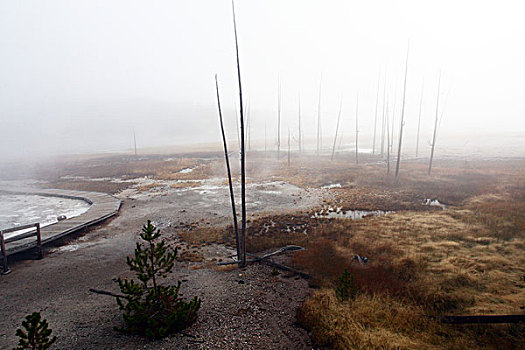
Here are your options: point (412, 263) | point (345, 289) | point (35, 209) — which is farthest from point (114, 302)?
point (35, 209)

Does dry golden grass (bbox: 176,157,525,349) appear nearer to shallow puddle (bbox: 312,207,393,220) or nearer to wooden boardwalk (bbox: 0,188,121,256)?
shallow puddle (bbox: 312,207,393,220)

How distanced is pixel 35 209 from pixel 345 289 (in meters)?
27.0

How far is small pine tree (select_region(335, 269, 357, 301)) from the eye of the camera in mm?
8172

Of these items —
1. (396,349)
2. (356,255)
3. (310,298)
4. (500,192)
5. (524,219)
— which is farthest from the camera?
(500,192)

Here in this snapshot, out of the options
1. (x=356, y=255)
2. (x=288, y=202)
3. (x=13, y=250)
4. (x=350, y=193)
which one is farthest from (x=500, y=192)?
(x=13, y=250)

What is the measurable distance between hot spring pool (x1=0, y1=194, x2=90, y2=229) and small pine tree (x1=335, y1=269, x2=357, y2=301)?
20030mm

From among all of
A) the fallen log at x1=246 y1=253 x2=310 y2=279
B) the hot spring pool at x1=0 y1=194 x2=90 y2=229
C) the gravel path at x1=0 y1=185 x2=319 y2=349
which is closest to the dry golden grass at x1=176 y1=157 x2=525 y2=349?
the fallen log at x1=246 y1=253 x2=310 y2=279

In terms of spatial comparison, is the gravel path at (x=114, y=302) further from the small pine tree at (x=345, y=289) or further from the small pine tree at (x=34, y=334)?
the small pine tree at (x=34, y=334)

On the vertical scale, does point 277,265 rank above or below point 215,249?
above

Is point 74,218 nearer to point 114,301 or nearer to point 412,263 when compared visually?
point 114,301

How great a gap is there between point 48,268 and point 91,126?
18083cm

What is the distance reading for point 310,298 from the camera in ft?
27.8

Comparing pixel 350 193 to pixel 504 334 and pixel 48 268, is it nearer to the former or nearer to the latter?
pixel 504 334

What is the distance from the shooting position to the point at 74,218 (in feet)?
60.1
